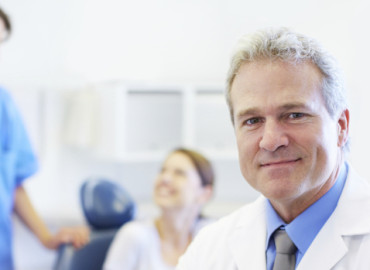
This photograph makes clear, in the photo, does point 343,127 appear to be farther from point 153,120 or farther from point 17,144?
point 153,120

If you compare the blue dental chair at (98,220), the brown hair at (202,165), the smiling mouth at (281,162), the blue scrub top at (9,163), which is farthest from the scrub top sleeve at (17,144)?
the smiling mouth at (281,162)

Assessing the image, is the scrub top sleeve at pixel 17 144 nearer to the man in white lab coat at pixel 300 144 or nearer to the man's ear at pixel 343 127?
the man in white lab coat at pixel 300 144

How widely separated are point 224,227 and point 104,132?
1626 millimetres

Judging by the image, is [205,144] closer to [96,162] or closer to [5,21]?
[96,162]

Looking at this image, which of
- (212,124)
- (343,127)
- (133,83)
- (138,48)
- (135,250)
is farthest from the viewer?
(138,48)

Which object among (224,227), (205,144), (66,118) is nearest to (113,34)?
(66,118)

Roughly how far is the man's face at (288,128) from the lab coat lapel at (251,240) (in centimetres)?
16

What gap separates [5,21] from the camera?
2.34 meters

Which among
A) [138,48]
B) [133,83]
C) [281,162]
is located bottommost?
[281,162]

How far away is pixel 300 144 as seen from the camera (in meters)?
1.07

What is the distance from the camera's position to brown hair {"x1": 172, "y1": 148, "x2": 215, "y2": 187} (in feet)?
8.13

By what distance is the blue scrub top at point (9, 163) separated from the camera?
2.32m

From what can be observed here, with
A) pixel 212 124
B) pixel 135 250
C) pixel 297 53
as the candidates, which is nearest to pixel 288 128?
pixel 297 53

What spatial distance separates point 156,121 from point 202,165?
0.50 metres
